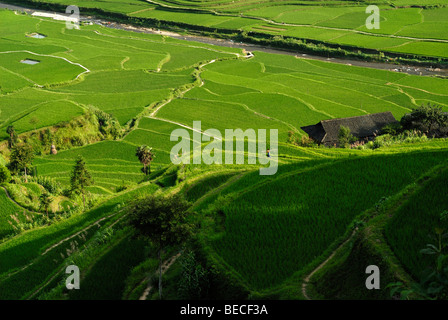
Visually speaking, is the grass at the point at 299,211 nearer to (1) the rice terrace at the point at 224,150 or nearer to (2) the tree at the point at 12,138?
(1) the rice terrace at the point at 224,150

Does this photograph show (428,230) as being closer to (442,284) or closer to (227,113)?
(442,284)

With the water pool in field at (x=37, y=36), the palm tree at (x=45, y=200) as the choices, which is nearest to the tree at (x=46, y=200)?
the palm tree at (x=45, y=200)

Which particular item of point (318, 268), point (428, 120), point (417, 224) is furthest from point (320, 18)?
point (318, 268)

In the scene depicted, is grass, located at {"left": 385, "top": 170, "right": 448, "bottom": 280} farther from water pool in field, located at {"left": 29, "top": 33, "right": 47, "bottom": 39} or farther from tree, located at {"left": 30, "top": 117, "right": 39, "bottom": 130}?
water pool in field, located at {"left": 29, "top": 33, "right": 47, "bottom": 39}

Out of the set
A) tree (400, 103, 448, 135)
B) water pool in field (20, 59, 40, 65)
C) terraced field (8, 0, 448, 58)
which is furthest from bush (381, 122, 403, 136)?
water pool in field (20, 59, 40, 65)

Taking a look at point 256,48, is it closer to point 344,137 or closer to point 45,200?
point 344,137
